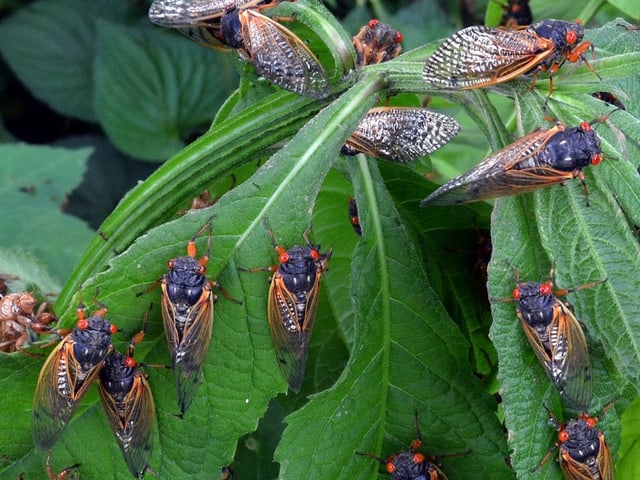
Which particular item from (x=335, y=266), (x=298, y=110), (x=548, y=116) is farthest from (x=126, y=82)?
(x=548, y=116)

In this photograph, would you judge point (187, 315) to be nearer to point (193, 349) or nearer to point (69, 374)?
point (193, 349)

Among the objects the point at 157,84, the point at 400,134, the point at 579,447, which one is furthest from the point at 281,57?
the point at 157,84

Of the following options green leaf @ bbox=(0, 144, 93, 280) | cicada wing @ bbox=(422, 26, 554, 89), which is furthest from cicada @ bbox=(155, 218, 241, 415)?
green leaf @ bbox=(0, 144, 93, 280)

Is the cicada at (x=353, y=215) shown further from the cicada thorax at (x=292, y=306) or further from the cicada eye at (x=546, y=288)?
the cicada eye at (x=546, y=288)

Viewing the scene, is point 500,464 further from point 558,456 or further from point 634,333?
point 634,333

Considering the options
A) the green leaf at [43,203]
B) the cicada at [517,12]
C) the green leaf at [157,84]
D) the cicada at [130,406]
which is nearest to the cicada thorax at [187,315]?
the cicada at [130,406]

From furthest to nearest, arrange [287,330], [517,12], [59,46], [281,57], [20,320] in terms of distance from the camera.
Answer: [59,46] < [517,12] < [20,320] < [281,57] < [287,330]
